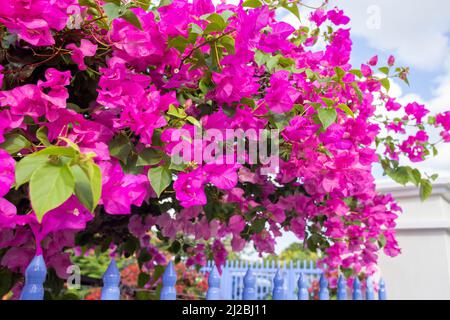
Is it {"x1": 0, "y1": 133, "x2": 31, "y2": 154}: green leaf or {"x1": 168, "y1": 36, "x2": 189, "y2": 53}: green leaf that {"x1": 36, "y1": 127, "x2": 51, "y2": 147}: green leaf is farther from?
{"x1": 168, "y1": 36, "x2": 189, "y2": 53}: green leaf

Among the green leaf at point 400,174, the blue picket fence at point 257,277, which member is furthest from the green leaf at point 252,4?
the blue picket fence at point 257,277

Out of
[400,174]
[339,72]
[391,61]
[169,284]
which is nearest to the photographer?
[339,72]

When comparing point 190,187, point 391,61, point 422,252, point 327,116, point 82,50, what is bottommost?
point 190,187

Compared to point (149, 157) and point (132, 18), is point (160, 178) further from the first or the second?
point (132, 18)

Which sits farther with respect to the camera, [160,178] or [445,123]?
[445,123]

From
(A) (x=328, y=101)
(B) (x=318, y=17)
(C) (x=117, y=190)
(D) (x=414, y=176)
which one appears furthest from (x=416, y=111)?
(C) (x=117, y=190)

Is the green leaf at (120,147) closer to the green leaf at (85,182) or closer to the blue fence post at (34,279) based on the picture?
the green leaf at (85,182)

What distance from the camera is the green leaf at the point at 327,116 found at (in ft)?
3.28

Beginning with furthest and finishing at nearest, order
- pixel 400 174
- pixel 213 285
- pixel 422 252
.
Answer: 1. pixel 422 252
2. pixel 400 174
3. pixel 213 285

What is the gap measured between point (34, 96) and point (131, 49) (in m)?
0.23

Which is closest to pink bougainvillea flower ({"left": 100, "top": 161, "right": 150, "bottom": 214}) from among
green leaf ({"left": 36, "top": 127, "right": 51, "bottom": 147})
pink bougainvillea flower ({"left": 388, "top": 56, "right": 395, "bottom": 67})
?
green leaf ({"left": 36, "top": 127, "right": 51, "bottom": 147})

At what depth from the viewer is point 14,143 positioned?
77 centimetres

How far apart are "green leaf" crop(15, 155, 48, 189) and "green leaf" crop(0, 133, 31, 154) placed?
246 millimetres

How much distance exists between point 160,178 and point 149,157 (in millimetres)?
74
